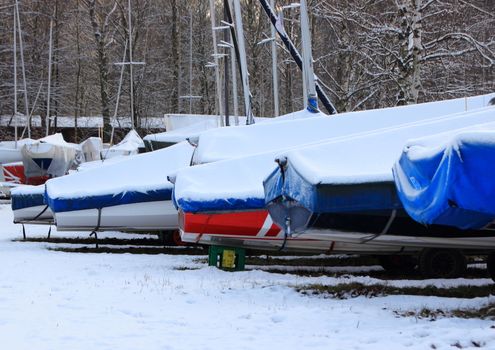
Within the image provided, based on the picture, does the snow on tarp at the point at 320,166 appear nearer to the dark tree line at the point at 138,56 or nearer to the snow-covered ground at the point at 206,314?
the snow-covered ground at the point at 206,314

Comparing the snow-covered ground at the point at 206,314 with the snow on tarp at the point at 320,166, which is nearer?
the snow-covered ground at the point at 206,314

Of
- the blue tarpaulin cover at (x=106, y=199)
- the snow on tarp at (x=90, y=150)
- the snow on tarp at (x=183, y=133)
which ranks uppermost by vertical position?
the snow on tarp at (x=183, y=133)

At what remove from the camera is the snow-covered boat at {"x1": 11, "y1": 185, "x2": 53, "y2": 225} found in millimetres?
15891

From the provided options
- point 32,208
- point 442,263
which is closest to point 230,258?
point 442,263

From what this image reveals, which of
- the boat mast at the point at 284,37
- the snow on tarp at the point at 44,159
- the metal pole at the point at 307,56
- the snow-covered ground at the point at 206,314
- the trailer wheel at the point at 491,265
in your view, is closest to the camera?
the snow-covered ground at the point at 206,314

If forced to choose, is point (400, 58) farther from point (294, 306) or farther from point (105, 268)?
point (294, 306)

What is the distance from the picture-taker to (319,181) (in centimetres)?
759

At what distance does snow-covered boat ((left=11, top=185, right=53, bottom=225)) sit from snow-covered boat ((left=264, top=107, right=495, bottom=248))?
8.07m

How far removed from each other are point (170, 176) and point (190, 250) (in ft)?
6.67

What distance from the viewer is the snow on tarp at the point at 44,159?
2692 centimetres

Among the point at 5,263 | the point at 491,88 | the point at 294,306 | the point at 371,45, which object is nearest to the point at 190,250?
the point at 5,263

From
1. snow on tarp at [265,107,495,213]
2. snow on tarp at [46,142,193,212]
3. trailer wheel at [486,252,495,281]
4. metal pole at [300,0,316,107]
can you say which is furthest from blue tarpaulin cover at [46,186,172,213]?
trailer wheel at [486,252,495,281]

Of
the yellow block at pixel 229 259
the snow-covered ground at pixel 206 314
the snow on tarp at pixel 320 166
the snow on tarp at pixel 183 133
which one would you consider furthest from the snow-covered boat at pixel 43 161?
the yellow block at pixel 229 259

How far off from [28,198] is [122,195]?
12.0 ft
